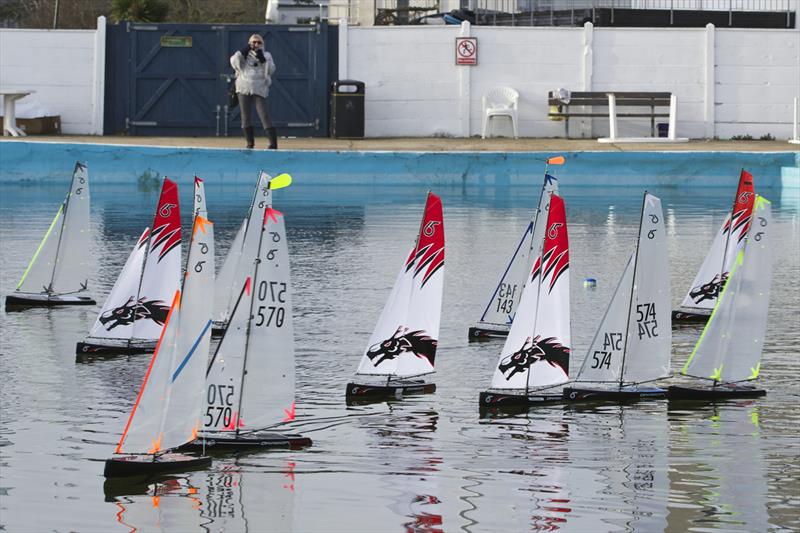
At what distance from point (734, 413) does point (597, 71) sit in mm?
22660

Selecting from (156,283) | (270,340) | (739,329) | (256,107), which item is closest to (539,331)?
(739,329)

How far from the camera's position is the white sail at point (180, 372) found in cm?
1060

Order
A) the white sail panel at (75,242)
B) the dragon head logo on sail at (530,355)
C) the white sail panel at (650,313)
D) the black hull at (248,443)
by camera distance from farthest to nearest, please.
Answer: the white sail panel at (75,242) → the white sail panel at (650,313) → the dragon head logo on sail at (530,355) → the black hull at (248,443)

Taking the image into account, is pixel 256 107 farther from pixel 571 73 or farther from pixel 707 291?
pixel 707 291

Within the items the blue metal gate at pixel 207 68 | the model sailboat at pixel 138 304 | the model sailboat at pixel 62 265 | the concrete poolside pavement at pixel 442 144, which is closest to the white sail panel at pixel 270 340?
the model sailboat at pixel 138 304

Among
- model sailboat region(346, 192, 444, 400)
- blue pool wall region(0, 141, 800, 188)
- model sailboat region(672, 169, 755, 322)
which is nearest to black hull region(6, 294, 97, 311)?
model sailboat region(346, 192, 444, 400)

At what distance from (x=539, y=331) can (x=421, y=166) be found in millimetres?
18465

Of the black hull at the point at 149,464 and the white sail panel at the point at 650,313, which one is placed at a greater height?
the white sail panel at the point at 650,313

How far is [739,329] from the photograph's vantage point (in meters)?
13.9

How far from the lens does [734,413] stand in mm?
13062

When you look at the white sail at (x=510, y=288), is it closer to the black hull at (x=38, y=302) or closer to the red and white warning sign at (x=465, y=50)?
the black hull at (x=38, y=302)

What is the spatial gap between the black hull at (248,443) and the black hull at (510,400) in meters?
1.88

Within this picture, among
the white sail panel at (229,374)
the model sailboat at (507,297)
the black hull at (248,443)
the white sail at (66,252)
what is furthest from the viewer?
the white sail at (66,252)

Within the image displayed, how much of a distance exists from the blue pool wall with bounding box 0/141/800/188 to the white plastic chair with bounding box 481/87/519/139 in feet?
9.94
